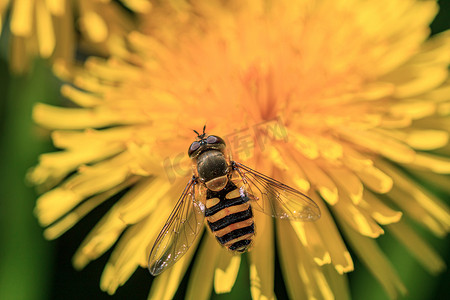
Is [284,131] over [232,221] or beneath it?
over

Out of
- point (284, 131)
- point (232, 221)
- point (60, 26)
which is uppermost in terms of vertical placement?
point (60, 26)

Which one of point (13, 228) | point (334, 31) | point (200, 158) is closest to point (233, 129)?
point (200, 158)

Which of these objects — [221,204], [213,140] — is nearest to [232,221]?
[221,204]

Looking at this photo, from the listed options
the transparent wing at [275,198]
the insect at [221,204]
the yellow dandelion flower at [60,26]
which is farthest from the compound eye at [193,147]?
the yellow dandelion flower at [60,26]

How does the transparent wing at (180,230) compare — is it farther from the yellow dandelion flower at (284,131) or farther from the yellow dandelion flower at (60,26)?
the yellow dandelion flower at (60,26)

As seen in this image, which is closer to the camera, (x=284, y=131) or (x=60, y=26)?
(x=284, y=131)

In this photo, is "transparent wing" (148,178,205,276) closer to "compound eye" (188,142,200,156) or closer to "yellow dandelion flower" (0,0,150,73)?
"compound eye" (188,142,200,156)

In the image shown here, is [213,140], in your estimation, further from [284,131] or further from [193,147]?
[284,131]

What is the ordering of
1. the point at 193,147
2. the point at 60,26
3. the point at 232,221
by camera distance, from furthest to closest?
the point at 60,26 < the point at 193,147 < the point at 232,221
